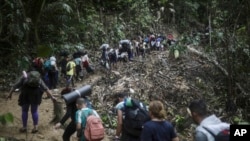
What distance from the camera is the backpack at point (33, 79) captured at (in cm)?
754

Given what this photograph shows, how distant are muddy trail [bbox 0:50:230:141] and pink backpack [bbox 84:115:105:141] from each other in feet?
9.17

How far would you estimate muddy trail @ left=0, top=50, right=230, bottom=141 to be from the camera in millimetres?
9484

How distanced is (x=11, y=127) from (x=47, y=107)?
7.30ft

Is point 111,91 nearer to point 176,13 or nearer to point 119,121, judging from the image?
point 119,121

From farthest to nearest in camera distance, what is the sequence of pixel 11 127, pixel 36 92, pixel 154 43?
pixel 154 43, pixel 11 127, pixel 36 92

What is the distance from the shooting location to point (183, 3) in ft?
100

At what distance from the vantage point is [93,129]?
225 inches

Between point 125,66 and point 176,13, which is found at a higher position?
point 176,13

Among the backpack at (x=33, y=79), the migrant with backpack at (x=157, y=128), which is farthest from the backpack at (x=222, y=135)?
the backpack at (x=33, y=79)

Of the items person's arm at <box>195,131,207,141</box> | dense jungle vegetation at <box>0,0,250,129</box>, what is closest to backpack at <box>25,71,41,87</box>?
dense jungle vegetation at <box>0,0,250,129</box>

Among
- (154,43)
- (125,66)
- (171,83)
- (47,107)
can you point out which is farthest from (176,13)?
(47,107)

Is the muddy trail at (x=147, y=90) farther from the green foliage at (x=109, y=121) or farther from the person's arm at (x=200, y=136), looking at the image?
the person's arm at (x=200, y=136)

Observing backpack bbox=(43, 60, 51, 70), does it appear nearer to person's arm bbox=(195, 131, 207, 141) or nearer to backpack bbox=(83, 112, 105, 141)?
backpack bbox=(83, 112, 105, 141)

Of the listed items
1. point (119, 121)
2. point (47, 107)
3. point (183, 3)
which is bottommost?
point (47, 107)
